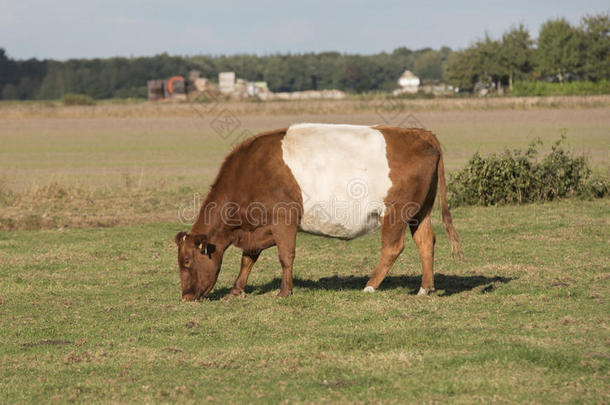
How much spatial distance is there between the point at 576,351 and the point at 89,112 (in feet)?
198

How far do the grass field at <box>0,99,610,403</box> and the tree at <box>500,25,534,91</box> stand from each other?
2770 inches

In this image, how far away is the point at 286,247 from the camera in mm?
10469

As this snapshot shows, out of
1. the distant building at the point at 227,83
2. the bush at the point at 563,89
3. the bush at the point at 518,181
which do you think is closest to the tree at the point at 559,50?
the bush at the point at 563,89

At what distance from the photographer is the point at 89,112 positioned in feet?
210

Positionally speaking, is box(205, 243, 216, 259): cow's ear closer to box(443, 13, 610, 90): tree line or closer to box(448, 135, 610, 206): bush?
box(448, 135, 610, 206): bush

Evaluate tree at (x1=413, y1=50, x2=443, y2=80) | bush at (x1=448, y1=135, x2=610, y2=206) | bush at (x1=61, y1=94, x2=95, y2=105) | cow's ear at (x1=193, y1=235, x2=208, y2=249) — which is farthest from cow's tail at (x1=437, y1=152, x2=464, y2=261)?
tree at (x1=413, y1=50, x2=443, y2=80)

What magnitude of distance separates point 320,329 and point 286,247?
1740mm

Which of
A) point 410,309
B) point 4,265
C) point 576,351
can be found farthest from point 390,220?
point 4,265

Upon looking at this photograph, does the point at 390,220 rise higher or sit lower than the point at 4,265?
higher

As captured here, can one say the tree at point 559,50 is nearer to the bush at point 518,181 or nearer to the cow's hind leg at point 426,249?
the bush at point 518,181

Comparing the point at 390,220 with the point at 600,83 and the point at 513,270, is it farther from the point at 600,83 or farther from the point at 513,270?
the point at 600,83

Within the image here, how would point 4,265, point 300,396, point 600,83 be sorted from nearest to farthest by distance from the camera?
point 300,396
point 4,265
point 600,83

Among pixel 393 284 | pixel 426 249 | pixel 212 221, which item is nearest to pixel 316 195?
pixel 212 221

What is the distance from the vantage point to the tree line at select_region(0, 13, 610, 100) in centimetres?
8331
